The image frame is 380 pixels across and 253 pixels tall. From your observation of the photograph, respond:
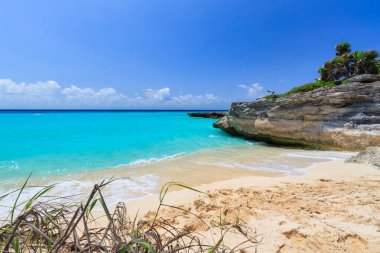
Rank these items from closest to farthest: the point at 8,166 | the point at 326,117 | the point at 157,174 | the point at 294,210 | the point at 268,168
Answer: the point at 294,210
the point at 157,174
the point at 268,168
the point at 8,166
the point at 326,117

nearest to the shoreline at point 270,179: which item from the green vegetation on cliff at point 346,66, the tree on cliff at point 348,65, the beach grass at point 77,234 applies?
the beach grass at point 77,234

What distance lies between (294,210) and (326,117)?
37.9 feet

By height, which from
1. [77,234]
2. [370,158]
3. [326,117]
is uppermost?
[326,117]

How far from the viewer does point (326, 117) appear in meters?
13.1

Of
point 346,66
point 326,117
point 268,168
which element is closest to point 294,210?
point 268,168

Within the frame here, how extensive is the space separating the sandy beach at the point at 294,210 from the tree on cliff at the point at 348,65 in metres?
25.1

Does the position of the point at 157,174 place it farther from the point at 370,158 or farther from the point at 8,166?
the point at 370,158

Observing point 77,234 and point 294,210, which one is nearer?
point 77,234

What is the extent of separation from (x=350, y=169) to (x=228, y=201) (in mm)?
6030

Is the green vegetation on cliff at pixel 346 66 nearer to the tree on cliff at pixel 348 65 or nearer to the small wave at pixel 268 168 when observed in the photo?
the tree on cliff at pixel 348 65

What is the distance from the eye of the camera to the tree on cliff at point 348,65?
24344 mm

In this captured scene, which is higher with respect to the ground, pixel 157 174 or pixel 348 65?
pixel 348 65

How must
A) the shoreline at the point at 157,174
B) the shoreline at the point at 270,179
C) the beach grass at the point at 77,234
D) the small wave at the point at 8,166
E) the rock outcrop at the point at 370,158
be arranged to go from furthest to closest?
the small wave at the point at 8,166 < the rock outcrop at the point at 370,158 < the shoreline at the point at 157,174 < the shoreline at the point at 270,179 < the beach grass at the point at 77,234

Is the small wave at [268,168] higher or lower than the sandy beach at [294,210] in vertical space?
lower
